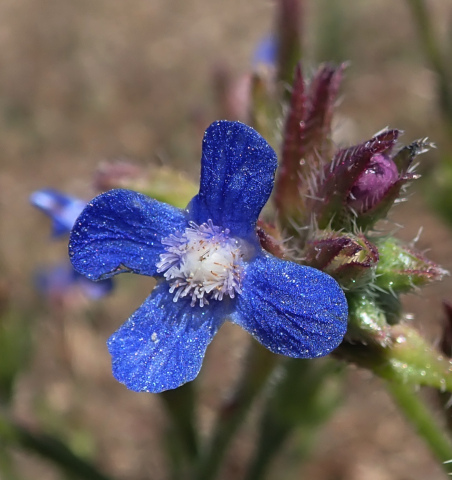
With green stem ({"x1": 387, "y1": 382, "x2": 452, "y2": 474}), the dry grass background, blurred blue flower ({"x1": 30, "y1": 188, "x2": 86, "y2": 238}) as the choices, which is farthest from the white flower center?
the dry grass background

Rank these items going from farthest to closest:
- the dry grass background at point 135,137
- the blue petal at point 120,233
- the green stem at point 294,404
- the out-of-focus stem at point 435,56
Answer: the dry grass background at point 135,137 < the out-of-focus stem at point 435,56 < the green stem at point 294,404 < the blue petal at point 120,233

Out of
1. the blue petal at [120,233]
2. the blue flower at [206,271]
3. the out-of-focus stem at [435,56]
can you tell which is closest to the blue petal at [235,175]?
the blue flower at [206,271]

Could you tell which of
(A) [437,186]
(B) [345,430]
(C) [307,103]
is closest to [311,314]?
(C) [307,103]

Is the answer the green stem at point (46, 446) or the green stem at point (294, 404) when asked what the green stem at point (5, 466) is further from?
the green stem at point (294, 404)

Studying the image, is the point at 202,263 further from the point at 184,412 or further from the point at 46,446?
the point at 46,446

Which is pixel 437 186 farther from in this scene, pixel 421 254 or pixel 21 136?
pixel 21 136

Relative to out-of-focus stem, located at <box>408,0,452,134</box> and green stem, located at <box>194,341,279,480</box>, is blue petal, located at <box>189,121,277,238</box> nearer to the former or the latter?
green stem, located at <box>194,341,279,480</box>
